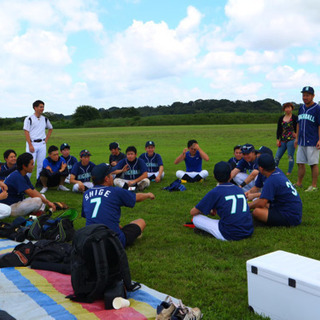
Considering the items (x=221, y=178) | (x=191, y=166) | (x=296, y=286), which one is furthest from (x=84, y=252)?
(x=191, y=166)

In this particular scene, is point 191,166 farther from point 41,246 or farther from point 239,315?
point 239,315

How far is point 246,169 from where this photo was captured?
33.8 ft

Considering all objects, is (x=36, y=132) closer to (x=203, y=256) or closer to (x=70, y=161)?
(x=70, y=161)

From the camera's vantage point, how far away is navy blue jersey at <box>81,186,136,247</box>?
5504 mm

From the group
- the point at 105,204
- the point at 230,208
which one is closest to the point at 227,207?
the point at 230,208

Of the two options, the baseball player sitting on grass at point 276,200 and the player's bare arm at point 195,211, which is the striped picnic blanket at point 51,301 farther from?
the baseball player sitting on grass at point 276,200

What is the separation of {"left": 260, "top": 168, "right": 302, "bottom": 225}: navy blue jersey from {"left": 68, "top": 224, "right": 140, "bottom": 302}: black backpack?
3.29m

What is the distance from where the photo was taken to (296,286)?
327cm

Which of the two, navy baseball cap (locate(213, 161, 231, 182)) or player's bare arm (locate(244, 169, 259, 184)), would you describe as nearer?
navy baseball cap (locate(213, 161, 231, 182))

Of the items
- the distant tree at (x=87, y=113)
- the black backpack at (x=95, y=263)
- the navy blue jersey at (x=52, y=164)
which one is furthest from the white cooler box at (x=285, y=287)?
the distant tree at (x=87, y=113)

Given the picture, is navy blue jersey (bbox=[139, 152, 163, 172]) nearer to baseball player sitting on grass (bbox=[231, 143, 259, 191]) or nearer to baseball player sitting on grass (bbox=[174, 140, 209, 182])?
baseball player sitting on grass (bbox=[174, 140, 209, 182])

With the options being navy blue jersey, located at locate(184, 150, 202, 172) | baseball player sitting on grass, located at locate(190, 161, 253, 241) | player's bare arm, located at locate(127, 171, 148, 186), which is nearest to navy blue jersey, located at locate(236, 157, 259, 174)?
navy blue jersey, located at locate(184, 150, 202, 172)

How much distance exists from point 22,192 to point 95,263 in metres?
4.80

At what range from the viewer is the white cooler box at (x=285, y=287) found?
320cm
